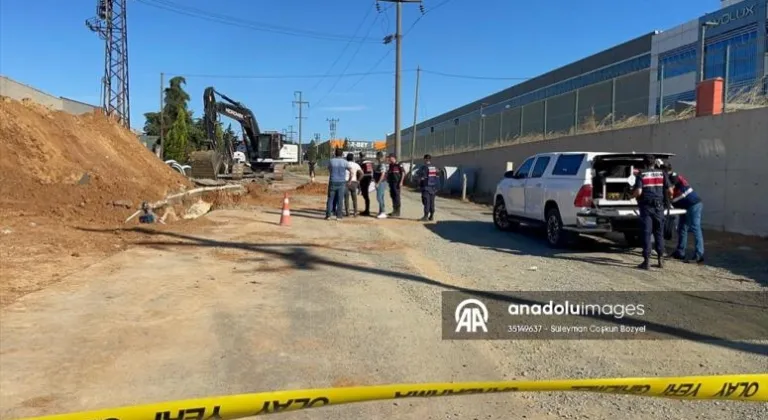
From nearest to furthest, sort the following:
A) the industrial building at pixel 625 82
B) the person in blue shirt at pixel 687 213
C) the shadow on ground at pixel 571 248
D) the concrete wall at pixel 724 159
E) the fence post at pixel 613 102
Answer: the shadow on ground at pixel 571 248
the person in blue shirt at pixel 687 213
the concrete wall at pixel 724 159
the industrial building at pixel 625 82
the fence post at pixel 613 102

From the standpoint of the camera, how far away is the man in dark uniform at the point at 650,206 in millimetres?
9531

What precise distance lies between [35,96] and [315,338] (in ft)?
86.1

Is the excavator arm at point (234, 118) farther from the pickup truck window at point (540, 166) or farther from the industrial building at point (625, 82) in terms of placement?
the pickup truck window at point (540, 166)

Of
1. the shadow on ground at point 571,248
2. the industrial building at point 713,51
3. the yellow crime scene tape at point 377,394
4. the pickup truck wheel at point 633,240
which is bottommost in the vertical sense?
the shadow on ground at point 571,248

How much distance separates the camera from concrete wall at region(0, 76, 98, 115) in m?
23.5

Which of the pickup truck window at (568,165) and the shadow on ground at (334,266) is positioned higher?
the pickup truck window at (568,165)

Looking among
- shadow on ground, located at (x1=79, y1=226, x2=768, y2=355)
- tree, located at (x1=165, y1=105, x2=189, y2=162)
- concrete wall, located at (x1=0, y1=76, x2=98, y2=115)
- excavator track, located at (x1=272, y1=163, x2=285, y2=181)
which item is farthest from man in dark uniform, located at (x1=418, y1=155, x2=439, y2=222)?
tree, located at (x1=165, y1=105, x2=189, y2=162)

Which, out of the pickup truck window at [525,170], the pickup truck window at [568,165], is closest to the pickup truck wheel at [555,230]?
the pickup truck window at [568,165]

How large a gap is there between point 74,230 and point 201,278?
4781 millimetres

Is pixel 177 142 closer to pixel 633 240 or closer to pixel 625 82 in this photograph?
pixel 625 82

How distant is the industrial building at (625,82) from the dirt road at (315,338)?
955 cm

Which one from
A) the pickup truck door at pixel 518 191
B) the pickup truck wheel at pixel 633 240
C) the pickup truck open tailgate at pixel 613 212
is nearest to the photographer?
the pickup truck open tailgate at pixel 613 212

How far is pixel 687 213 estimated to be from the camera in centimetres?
1052

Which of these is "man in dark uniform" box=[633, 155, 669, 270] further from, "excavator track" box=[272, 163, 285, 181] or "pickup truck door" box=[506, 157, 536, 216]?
"excavator track" box=[272, 163, 285, 181]
